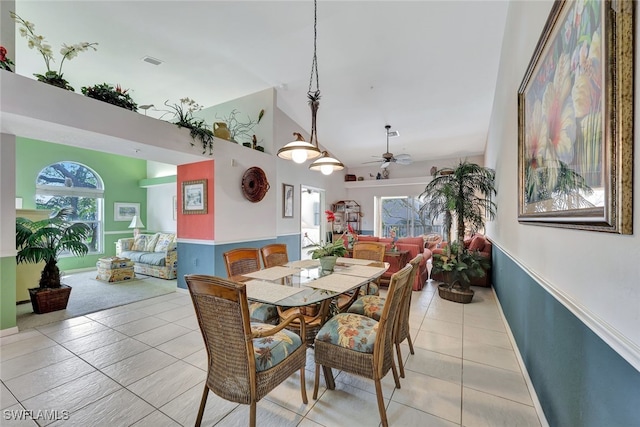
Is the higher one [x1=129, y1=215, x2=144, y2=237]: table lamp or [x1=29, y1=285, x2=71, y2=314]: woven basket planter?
[x1=129, y1=215, x2=144, y2=237]: table lamp

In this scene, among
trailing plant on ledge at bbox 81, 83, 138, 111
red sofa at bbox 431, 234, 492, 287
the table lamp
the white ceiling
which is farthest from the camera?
the table lamp

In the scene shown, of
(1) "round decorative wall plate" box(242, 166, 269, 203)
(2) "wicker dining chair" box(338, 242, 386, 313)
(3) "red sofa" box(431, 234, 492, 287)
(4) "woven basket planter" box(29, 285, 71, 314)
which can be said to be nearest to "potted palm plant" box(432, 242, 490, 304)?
(3) "red sofa" box(431, 234, 492, 287)

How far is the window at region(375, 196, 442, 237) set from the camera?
817 cm

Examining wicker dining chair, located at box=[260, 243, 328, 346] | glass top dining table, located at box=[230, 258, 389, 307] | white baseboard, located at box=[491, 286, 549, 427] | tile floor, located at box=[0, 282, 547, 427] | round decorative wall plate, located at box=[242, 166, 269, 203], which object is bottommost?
tile floor, located at box=[0, 282, 547, 427]

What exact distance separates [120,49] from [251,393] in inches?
183

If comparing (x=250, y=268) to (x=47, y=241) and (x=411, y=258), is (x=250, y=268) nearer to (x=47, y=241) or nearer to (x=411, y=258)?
(x=411, y=258)

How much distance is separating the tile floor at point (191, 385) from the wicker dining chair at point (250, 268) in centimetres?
56

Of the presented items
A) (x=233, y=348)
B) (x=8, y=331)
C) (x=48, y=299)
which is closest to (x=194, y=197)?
(x=48, y=299)

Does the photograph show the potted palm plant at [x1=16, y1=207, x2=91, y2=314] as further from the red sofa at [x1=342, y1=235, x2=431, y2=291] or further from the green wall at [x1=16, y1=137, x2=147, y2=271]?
the red sofa at [x1=342, y1=235, x2=431, y2=291]

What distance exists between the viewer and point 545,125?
154 cm

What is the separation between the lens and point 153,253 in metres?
5.83

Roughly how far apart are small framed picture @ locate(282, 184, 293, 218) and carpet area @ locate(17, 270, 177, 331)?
257 centimetres

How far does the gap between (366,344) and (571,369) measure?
1008 millimetres

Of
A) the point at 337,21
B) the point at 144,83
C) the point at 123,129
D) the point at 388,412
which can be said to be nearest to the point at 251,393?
the point at 388,412
